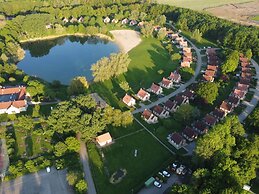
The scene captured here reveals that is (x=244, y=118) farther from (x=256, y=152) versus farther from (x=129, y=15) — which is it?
(x=129, y=15)

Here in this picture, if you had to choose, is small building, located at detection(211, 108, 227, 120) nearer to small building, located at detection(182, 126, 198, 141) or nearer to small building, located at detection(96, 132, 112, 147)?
small building, located at detection(182, 126, 198, 141)

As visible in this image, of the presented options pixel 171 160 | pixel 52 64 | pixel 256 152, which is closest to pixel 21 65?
pixel 52 64

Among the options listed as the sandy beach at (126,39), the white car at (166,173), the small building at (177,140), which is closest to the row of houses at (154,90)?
the small building at (177,140)

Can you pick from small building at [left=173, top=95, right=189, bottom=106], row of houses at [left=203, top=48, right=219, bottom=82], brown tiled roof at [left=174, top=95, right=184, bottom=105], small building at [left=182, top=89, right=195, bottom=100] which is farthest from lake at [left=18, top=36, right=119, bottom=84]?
row of houses at [left=203, top=48, right=219, bottom=82]

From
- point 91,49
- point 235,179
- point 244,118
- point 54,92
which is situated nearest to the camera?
point 235,179

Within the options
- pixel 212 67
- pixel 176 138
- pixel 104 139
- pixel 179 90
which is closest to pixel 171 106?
pixel 179 90

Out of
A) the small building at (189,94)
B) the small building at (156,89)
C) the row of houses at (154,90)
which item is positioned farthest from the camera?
the small building at (156,89)

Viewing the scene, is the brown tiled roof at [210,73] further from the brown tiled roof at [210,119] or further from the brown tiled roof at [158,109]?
the brown tiled roof at [158,109]
